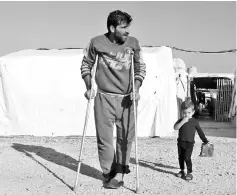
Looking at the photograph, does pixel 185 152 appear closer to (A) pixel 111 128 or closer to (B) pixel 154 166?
(B) pixel 154 166

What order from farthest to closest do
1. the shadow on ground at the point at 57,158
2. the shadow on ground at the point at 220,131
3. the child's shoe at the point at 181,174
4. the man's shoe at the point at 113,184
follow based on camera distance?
the shadow on ground at the point at 220,131 < the shadow on ground at the point at 57,158 < the child's shoe at the point at 181,174 < the man's shoe at the point at 113,184

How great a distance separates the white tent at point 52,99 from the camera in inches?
463

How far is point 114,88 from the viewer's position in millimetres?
5086

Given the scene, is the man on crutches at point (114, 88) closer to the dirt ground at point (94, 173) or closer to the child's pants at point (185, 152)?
the dirt ground at point (94, 173)

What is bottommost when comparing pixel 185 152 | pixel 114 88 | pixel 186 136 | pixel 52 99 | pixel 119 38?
pixel 52 99

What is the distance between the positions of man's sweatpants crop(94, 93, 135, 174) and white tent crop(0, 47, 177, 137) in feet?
21.4

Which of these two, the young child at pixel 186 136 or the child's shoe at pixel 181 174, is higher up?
the young child at pixel 186 136

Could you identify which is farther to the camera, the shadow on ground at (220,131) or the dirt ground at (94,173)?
the shadow on ground at (220,131)

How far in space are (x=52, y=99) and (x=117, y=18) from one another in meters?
7.10

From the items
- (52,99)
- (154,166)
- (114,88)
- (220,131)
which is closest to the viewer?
(114,88)

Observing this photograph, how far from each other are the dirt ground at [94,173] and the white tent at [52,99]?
138 inches

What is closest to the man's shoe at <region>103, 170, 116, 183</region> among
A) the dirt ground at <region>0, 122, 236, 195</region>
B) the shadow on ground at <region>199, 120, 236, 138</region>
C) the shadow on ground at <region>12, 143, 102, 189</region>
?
the dirt ground at <region>0, 122, 236, 195</region>

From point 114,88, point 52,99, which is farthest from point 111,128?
point 52,99

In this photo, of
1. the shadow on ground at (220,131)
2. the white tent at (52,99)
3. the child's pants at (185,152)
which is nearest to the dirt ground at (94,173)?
the child's pants at (185,152)
